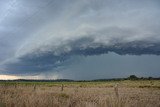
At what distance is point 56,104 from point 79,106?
3.61 feet

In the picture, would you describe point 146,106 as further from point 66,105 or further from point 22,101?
point 22,101

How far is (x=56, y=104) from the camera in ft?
36.4

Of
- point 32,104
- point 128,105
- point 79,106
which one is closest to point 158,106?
point 128,105

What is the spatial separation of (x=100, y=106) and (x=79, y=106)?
0.80 m

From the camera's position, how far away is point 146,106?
10.6 metres

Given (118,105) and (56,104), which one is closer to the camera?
(118,105)

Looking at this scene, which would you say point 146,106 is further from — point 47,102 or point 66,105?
point 47,102

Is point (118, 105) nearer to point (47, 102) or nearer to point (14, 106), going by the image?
point (47, 102)

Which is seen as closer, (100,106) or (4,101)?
(100,106)

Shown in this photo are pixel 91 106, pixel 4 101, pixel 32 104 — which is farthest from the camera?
pixel 4 101

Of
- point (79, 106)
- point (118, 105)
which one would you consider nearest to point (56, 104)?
point (79, 106)

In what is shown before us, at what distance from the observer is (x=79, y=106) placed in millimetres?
10500

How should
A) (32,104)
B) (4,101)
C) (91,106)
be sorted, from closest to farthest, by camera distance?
1. (91,106)
2. (32,104)
3. (4,101)

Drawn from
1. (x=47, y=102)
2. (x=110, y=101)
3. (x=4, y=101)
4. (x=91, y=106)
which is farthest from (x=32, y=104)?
(x=110, y=101)
